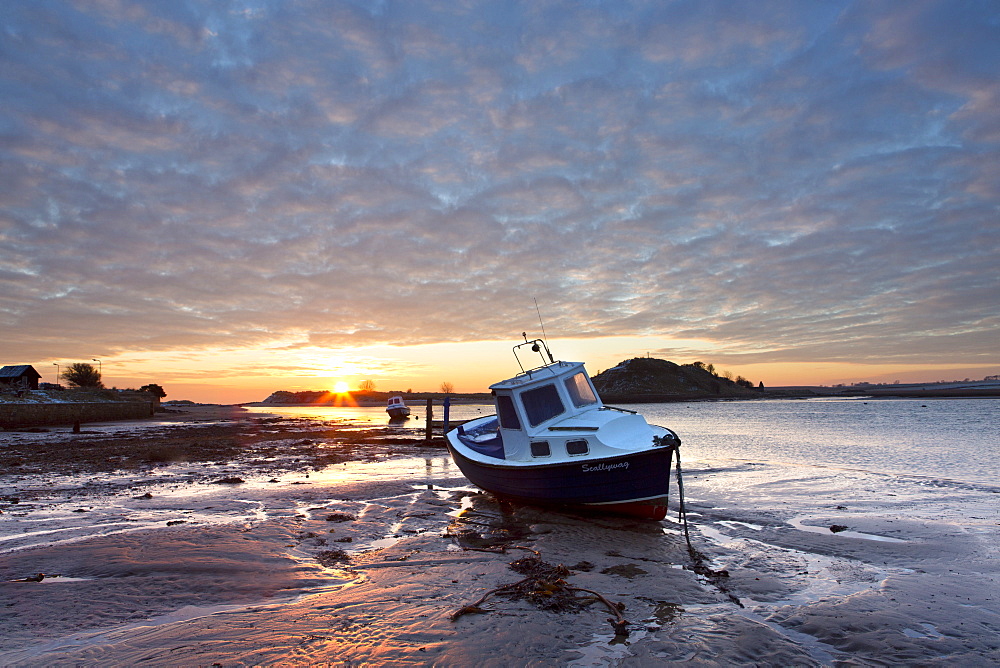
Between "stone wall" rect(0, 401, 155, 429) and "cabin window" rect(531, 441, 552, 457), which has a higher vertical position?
"stone wall" rect(0, 401, 155, 429)

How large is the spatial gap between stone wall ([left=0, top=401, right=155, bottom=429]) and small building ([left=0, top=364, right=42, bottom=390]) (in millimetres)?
21371

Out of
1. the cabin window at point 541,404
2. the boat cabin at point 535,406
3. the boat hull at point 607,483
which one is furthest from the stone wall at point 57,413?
the boat hull at point 607,483

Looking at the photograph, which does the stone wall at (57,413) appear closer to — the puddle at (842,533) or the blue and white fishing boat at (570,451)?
the blue and white fishing boat at (570,451)

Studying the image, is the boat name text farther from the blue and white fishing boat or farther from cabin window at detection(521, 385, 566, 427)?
cabin window at detection(521, 385, 566, 427)

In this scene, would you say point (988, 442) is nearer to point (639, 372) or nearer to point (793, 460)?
point (793, 460)

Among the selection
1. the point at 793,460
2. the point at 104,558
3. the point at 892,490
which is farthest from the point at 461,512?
the point at 793,460

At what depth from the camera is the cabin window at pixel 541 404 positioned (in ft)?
42.5

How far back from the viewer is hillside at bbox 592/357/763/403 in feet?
517

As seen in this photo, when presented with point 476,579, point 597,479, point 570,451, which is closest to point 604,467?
point 597,479

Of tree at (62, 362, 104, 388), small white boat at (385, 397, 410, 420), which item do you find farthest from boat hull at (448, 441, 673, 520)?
tree at (62, 362, 104, 388)

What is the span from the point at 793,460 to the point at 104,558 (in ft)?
81.5

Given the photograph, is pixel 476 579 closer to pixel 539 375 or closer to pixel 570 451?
pixel 570 451

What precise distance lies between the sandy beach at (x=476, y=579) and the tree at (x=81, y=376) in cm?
8313

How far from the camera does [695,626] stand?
6086mm
